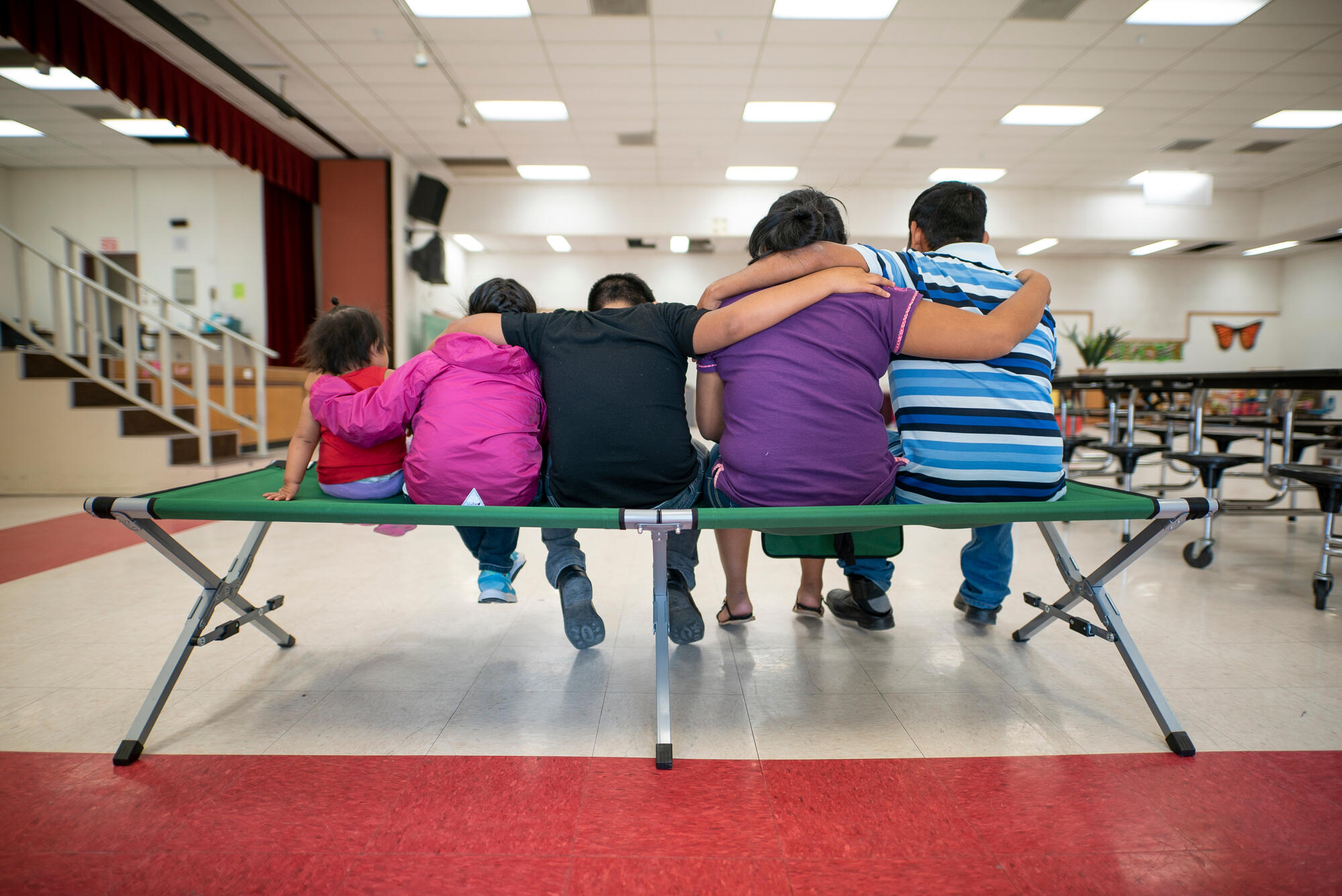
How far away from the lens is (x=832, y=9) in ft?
14.2

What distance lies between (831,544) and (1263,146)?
835cm

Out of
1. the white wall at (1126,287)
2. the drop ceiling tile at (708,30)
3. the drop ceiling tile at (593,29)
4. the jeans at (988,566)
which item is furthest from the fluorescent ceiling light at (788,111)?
the jeans at (988,566)

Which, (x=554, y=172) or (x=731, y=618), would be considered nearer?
(x=731, y=618)

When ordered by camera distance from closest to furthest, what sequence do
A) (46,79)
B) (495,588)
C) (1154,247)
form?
(495,588)
(46,79)
(1154,247)

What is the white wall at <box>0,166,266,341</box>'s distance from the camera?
7.42m

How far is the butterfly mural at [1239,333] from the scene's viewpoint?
10.5 m

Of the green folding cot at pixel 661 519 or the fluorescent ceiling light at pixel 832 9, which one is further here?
→ the fluorescent ceiling light at pixel 832 9

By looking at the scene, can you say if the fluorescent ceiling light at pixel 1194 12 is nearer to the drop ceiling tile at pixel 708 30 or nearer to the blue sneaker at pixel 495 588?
the drop ceiling tile at pixel 708 30

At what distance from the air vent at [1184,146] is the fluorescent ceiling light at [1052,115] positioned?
133 centimetres

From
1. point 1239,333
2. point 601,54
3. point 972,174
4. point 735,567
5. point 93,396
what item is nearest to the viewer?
point 735,567

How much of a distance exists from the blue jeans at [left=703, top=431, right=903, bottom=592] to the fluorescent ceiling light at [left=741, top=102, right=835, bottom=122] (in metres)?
5.04

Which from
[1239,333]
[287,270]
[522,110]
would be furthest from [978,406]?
[1239,333]

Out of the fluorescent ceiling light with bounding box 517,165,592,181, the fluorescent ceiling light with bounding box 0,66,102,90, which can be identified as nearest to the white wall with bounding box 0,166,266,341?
the fluorescent ceiling light with bounding box 0,66,102,90

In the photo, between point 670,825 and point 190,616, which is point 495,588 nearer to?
point 190,616
